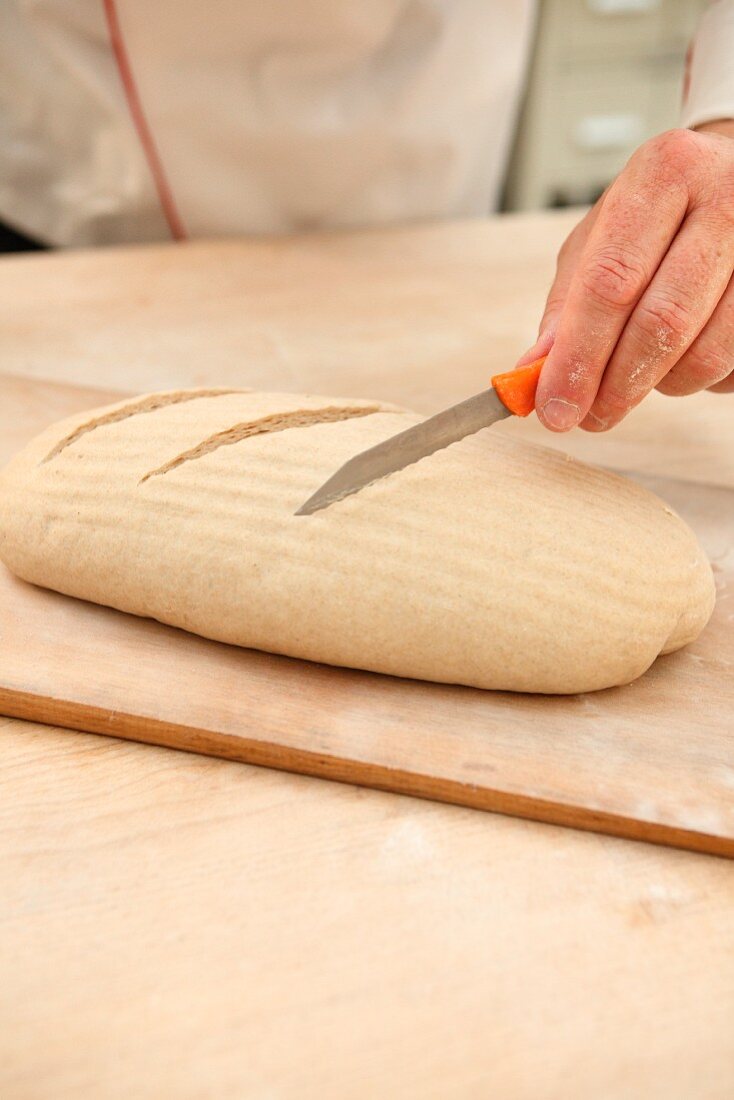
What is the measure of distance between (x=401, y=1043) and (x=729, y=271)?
92cm

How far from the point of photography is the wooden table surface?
79cm

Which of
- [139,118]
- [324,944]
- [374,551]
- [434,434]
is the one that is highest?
[139,118]

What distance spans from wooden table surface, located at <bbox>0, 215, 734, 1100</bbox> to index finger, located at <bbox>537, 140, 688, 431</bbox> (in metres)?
0.51

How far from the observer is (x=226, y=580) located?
3.74 feet

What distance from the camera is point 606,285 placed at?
1077 mm

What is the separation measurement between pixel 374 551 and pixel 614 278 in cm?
42

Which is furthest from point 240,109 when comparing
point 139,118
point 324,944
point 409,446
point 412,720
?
point 324,944

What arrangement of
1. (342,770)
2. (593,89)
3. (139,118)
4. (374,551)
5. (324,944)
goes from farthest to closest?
(593,89)
(139,118)
(374,551)
(342,770)
(324,944)

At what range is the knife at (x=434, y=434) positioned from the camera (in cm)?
112

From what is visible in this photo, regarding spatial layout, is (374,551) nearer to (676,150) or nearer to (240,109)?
(676,150)

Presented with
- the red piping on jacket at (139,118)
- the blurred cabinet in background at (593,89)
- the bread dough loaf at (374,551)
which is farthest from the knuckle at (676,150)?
the blurred cabinet in background at (593,89)

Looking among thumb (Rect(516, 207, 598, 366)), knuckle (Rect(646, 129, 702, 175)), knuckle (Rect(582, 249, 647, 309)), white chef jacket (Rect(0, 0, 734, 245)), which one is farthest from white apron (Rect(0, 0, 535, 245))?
knuckle (Rect(582, 249, 647, 309))

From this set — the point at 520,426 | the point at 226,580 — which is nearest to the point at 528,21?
the point at 520,426

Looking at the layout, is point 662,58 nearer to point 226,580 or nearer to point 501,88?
point 501,88
